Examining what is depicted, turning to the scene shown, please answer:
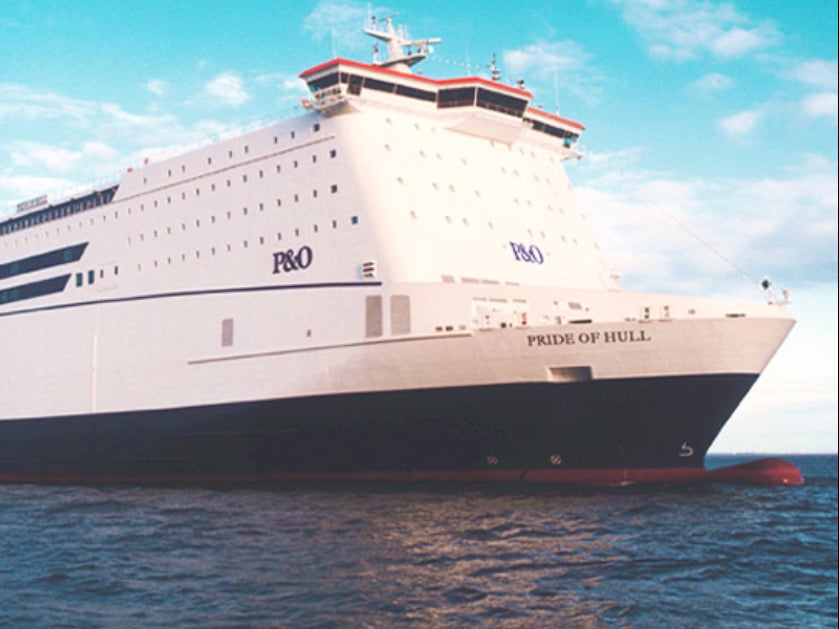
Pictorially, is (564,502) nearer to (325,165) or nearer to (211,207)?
(325,165)

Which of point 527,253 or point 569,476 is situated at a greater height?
point 527,253

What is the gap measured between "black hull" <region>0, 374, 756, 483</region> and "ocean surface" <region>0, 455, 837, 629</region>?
881 millimetres

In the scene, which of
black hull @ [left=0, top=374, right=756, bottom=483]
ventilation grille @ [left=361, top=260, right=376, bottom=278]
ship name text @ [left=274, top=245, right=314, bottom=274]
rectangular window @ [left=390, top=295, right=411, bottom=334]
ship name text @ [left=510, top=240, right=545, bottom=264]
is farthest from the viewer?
ship name text @ [left=510, top=240, right=545, bottom=264]

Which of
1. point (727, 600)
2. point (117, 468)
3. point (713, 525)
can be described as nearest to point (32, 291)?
point (117, 468)

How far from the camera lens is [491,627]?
8.66 metres

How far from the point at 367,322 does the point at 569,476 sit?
6426 millimetres

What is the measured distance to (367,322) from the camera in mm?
20047

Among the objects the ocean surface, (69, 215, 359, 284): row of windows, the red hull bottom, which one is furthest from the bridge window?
the ocean surface

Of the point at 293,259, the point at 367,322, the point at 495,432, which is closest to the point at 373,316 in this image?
the point at 367,322

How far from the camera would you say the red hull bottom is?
61.5ft

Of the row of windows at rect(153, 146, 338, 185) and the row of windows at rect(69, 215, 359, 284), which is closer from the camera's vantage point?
the row of windows at rect(69, 215, 359, 284)

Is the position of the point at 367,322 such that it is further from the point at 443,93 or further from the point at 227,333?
the point at 443,93

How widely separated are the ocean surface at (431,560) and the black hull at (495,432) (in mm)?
881

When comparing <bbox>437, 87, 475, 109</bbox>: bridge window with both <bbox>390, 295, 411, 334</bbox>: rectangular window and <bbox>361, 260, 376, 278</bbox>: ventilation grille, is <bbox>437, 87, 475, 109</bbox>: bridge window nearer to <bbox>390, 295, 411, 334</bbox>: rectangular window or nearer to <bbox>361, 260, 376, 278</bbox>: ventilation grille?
<bbox>361, 260, 376, 278</bbox>: ventilation grille
